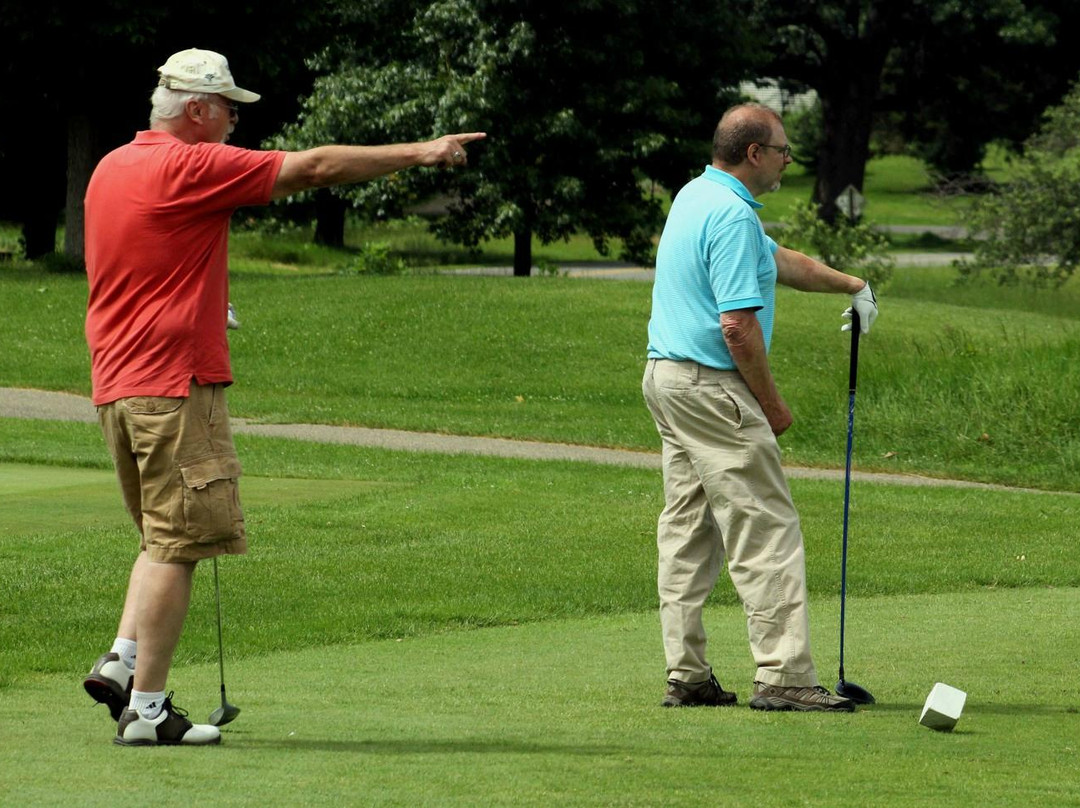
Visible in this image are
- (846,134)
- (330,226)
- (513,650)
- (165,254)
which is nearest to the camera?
(165,254)

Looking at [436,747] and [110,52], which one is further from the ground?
[110,52]

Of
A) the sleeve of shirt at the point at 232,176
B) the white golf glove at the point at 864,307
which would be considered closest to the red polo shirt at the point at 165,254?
the sleeve of shirt at the point at 232,176

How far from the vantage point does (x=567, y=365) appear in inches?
810

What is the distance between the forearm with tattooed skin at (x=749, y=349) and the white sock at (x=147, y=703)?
2.05 metres

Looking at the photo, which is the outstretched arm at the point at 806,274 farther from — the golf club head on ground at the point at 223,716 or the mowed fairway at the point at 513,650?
the golf club head on ground at the point at 223,716

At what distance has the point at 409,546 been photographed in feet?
33.1

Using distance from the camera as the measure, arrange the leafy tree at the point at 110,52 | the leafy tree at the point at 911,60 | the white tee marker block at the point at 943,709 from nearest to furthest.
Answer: the white tee marker block at the point at 943,709 < the leafy tree at the point at 110,52 < the leafy tree at the point at 911,60

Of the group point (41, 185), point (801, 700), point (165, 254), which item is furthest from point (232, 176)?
point (41, 185)

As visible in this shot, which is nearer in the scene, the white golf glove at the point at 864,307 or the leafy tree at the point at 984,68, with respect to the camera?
the white golf glove at the point at 864,307

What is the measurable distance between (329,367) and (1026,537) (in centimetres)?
1101

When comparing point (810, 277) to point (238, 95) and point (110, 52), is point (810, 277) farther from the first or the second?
point (110, 52)

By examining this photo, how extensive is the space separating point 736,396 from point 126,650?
81.5 inches

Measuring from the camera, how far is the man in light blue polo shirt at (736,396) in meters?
5.46

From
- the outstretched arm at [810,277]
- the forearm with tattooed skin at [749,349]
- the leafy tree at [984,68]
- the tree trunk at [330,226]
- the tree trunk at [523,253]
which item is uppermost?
the leafy tree at [984,68]
